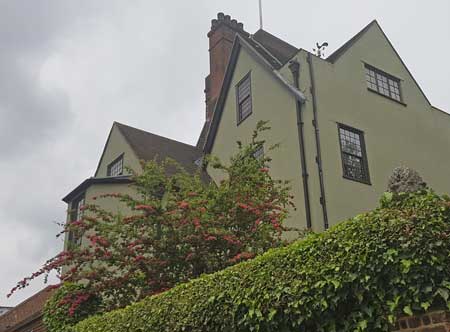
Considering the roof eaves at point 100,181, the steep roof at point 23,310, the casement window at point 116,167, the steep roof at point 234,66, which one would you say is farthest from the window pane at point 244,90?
the steep roof at point 23,310

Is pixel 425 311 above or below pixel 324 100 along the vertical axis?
below

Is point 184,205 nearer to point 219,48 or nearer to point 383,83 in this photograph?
point 383,83

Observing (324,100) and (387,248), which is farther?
(324,100)

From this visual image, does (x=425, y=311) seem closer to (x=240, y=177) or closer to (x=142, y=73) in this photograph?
(x=240, y=177)

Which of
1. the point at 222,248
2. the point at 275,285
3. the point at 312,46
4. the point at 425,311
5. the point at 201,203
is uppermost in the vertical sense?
the point at 312,46

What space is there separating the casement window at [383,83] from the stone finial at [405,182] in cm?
1027

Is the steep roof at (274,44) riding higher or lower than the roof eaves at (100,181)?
higher

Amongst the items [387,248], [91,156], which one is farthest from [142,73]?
[387,248]

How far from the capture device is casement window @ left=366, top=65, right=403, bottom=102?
14.7 m

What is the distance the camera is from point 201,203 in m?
9.20

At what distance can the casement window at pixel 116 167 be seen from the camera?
18094 millimetres

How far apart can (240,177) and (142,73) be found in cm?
513

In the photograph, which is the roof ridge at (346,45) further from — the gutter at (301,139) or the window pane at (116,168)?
the window pane at (116,168)

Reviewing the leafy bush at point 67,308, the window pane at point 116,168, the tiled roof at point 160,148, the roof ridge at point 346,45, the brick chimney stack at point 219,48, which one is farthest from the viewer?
the brick chimney stack at point 219,48
